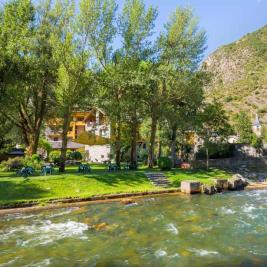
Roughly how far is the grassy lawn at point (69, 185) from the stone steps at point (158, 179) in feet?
Answer: 1.87

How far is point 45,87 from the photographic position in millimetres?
51062

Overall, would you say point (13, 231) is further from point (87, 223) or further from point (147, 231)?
point (147, 231)

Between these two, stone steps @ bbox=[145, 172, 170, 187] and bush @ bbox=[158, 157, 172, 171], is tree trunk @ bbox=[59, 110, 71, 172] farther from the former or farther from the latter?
bush @ bbox=[158, 157, 172, 171]

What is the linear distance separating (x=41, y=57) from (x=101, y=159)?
33.3 m

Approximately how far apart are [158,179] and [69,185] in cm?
1095

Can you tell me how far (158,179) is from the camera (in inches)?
1690

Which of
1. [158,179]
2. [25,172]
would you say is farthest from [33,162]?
[158,179]

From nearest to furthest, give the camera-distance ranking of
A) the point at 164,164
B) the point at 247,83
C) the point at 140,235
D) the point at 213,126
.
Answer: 1. the point at 140,235
2. the point at 164,164
3. the point at 213,126
4. the point at 247,83

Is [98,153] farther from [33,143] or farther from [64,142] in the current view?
[64,142]

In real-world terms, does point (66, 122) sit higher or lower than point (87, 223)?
higher

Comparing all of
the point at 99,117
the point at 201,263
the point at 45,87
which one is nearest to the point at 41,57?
the point at 45,87

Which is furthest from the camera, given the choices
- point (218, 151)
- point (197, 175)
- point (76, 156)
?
point (76, 156)

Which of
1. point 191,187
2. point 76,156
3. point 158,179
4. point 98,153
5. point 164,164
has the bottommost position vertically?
point 191,187

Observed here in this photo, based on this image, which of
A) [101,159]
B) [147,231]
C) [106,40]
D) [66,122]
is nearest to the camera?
[147,231]
